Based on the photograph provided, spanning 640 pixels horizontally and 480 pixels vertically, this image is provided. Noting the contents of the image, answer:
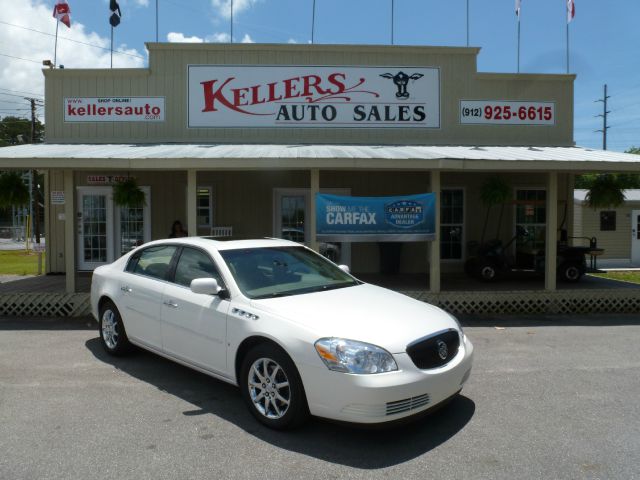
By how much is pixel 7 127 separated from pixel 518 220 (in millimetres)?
73858

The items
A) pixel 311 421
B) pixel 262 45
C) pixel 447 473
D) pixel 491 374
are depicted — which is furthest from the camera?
pixel 262 45

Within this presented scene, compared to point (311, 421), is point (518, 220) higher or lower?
higher

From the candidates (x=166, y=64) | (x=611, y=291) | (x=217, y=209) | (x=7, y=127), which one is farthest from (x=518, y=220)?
(x=7, y=127)

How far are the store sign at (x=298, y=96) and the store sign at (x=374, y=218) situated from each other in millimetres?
3493

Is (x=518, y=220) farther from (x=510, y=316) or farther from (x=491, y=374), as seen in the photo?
(x=491, y=374)

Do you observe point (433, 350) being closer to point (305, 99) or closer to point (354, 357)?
point (354, 357)

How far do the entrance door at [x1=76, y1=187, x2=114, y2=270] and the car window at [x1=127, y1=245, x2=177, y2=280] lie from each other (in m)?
7.16

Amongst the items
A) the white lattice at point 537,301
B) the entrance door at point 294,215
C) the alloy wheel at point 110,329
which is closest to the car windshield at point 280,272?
the alloy wheel at point 110,329

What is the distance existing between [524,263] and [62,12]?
12.9 m

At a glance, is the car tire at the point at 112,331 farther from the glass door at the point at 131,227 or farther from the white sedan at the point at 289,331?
the glass door at the point at 131,227

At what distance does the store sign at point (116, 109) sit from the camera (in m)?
11.5

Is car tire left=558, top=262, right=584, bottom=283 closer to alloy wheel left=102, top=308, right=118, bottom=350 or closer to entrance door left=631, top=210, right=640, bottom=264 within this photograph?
alloy wheel left=102, top=308, right=118, bottom=350

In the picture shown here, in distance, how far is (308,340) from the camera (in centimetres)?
369

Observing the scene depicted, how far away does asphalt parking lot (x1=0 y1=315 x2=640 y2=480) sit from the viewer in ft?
11.1
